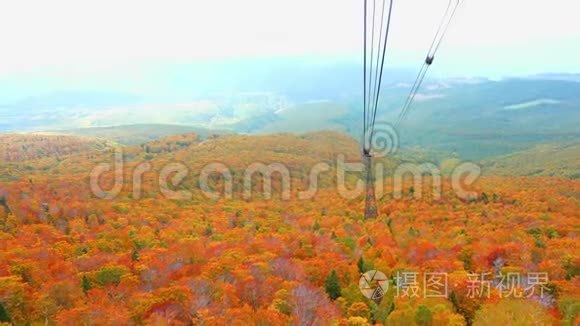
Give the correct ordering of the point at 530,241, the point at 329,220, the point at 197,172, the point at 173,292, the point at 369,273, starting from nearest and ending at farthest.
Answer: the point at 173,292, the point at 369,273, the point at 530,241, the point at 329,220, the point at 197,172

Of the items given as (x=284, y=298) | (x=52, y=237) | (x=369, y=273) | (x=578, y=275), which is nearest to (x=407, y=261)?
(x=369, y=273)

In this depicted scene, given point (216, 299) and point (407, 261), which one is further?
point (407, 261)

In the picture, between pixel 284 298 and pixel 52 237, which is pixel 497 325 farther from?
pixel 52 237

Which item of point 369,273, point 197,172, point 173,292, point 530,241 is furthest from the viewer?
point 197,172

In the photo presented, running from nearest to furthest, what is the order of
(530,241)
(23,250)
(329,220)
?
(23,250) → (530,241) → (329,220)

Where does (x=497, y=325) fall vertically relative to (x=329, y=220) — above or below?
above

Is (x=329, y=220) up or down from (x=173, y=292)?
down

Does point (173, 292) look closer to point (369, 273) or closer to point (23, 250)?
point (369, 273)

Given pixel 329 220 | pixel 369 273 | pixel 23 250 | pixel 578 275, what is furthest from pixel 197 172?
pixel 578 275

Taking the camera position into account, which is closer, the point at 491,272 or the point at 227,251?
the point at 491,272
